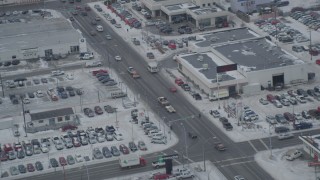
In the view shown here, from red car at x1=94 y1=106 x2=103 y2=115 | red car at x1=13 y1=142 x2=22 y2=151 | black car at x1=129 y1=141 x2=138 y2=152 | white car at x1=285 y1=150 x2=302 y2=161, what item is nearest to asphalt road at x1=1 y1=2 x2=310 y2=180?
black car at x1=129 y1=141 x2=138 y2=152

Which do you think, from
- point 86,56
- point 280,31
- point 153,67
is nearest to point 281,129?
point 153,67

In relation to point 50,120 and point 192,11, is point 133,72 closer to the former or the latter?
point 50,120

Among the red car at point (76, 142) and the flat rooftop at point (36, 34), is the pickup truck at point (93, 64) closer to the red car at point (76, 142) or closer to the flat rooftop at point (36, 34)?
the flat rooftop at point (36, 34)

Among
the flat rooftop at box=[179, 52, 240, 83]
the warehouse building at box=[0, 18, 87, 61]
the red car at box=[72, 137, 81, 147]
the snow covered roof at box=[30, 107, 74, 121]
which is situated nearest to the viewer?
the red car at box=[72, 137, 81, 147]

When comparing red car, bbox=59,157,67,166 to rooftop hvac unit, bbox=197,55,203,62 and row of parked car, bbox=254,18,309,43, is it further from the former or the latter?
row of parked car, bbox=254,18,309,43

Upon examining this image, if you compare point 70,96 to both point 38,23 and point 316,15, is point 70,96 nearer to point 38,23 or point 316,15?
point 38,23

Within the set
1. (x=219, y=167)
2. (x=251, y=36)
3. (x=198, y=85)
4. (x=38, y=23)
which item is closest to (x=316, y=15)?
(x=251, y=36)
